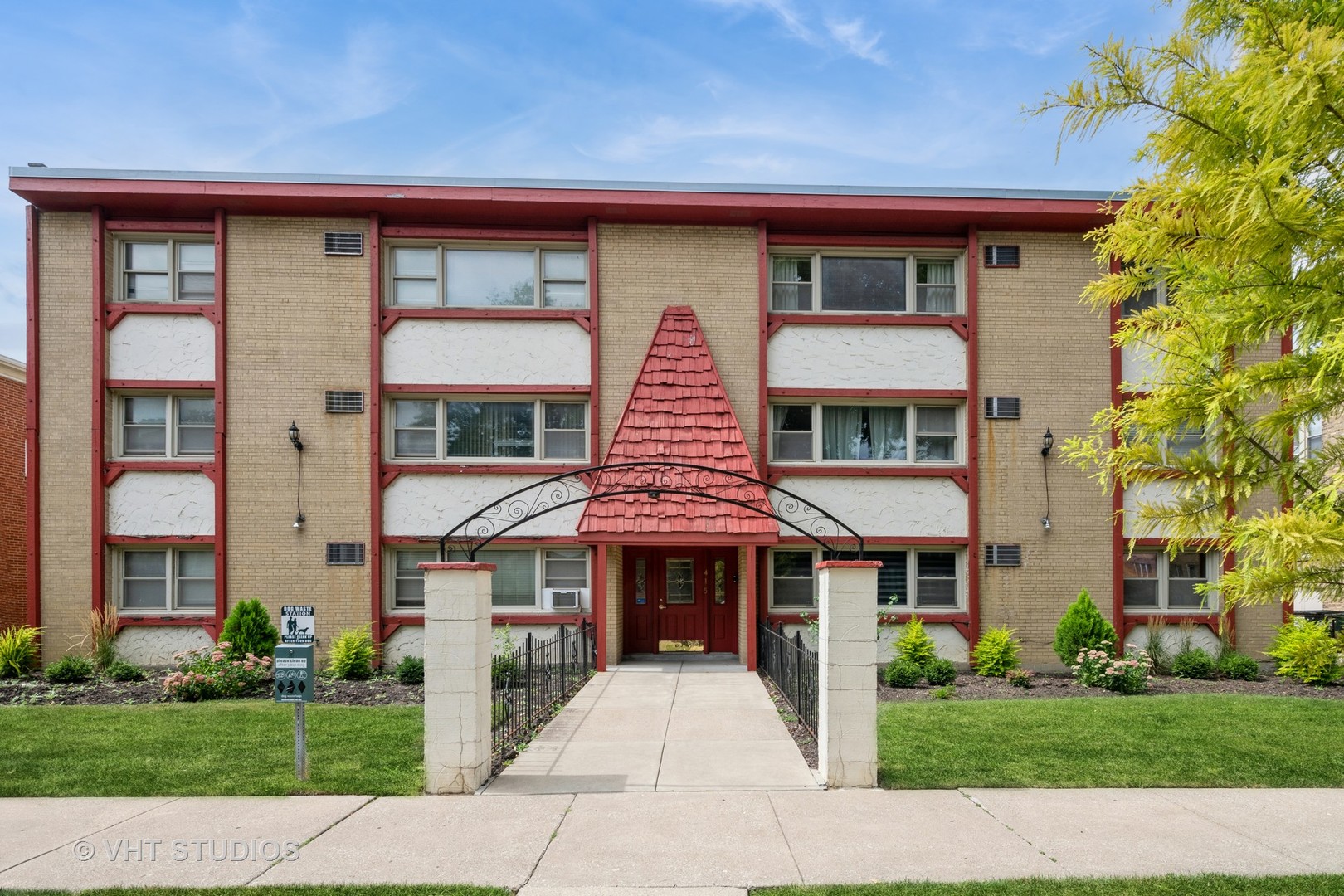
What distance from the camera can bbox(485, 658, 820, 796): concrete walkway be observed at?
7848mm

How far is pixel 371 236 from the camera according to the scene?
15352 millimetres

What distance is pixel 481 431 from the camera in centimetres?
1574

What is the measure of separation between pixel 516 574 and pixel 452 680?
8271 mm

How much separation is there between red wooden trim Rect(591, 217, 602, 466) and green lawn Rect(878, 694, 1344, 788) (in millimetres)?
6822

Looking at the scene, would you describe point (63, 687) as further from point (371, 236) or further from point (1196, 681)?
point (1196, 681)

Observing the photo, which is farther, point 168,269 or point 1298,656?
point 168,269

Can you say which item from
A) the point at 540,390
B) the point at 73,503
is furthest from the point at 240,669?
the point at 540,390

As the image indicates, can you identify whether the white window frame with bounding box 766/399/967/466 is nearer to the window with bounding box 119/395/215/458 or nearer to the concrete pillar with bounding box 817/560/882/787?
the concrete pillar with bounding box 817/560/882/787

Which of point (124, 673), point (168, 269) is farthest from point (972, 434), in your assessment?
point (124, 673)

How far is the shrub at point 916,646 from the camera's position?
14203 millimetres

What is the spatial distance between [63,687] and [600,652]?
8554 millimetres

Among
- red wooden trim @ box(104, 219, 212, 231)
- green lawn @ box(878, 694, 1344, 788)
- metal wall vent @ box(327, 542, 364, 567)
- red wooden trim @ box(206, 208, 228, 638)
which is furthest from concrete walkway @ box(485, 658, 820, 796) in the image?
red wooden trim @ box(104, 219, 212, 231)

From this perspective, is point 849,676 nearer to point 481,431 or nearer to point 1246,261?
point 1246,261

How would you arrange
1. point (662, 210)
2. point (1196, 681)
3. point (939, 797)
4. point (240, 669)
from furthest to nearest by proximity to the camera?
point (662, 210) < point (1196, 681) < point (240, 669) < point (939, 797)
